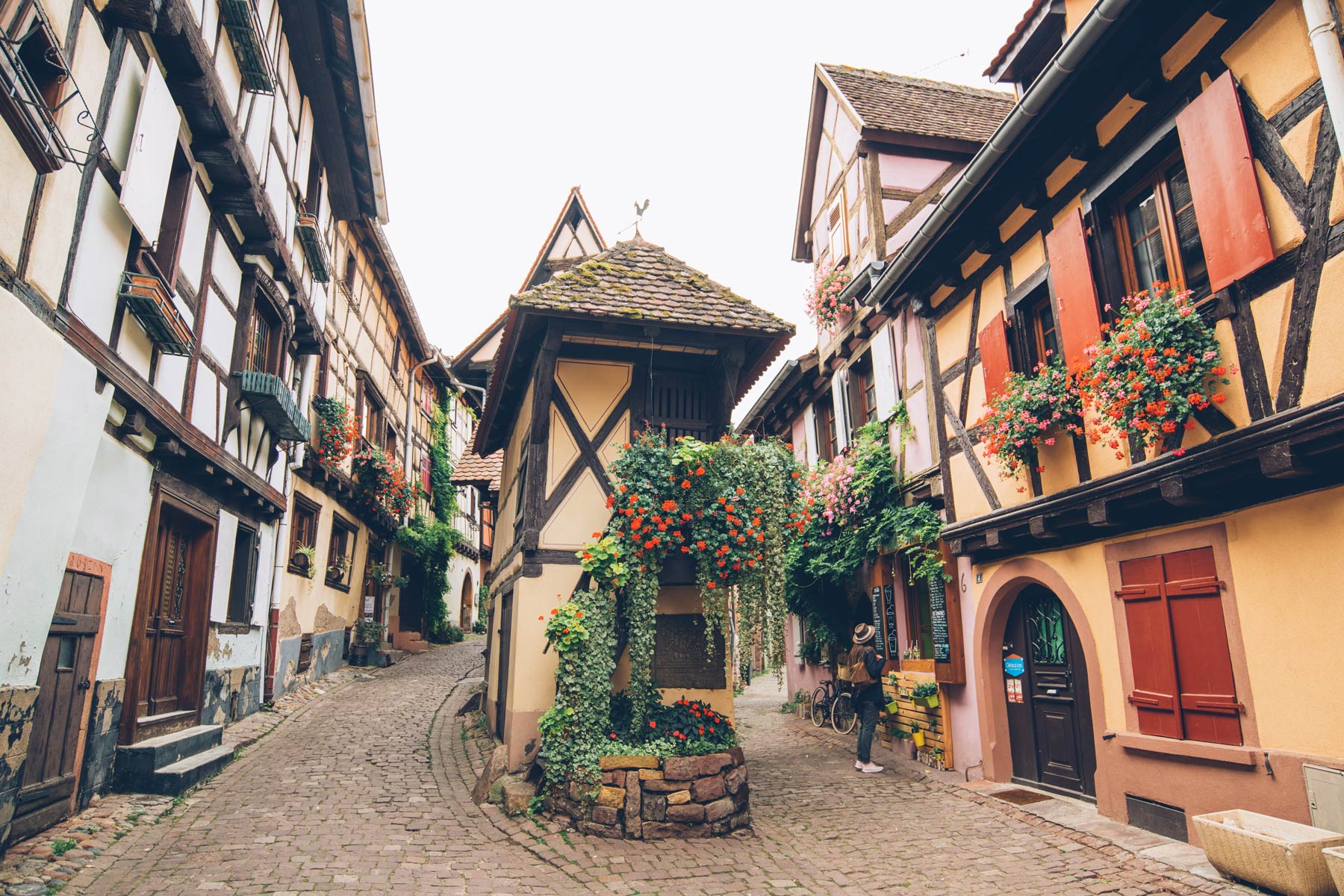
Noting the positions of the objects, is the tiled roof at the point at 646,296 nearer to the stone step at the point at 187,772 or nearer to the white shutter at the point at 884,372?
the white shutter at the point at 884,372

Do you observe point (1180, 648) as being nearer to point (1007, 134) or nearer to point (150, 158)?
point (1007, 134)

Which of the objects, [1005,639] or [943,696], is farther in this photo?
[943,696]

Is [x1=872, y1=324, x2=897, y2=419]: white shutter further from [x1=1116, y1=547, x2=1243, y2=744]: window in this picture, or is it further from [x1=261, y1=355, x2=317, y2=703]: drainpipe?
[x1=261, y1=355, x2=317, y2=703]: drainpipe

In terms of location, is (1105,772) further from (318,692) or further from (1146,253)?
(318,692)

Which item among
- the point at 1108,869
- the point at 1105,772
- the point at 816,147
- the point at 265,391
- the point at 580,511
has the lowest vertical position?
the point at 1108,869

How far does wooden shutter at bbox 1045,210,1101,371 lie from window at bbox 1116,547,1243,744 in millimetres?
1734

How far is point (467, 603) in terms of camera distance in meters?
26.9

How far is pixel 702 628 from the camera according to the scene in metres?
8.09

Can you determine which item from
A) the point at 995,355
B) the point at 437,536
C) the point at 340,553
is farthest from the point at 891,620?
the point at 437,536

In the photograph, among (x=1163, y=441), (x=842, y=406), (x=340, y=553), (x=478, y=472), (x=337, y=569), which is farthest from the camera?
(x=478, y=472)

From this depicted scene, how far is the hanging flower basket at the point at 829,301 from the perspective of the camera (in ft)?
40.1

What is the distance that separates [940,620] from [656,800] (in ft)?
A: 13.5

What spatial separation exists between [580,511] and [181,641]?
14.4ft

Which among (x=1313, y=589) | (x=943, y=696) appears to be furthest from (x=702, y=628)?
(x=1313, y=589)
